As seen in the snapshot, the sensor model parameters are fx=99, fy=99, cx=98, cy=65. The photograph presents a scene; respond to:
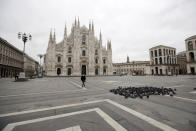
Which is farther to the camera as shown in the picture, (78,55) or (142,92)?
(78,55)

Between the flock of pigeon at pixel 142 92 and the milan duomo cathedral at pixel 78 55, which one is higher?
the milan duomo cathedral at pixel 78 55

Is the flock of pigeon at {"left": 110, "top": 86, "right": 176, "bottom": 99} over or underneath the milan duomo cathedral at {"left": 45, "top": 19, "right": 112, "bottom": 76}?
underneath

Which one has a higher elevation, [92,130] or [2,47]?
[2,47]

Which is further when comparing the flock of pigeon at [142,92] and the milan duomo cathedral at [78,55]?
the milan duomo cathedral at [78,55]

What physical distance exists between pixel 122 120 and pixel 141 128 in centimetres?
56

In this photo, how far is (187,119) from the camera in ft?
9.24

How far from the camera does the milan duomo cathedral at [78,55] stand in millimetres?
40875

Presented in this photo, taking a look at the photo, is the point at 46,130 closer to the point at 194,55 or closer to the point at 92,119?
the point at 92,119

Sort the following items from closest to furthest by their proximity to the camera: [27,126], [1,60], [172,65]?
[27,126] → [1,60] → [172,65]

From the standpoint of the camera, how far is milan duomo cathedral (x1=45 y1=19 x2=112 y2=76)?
40875mm

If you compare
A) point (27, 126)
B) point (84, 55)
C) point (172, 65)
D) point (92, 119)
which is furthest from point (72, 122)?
point (172, 65)

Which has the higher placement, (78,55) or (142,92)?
(78,55)

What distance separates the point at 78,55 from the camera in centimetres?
4331

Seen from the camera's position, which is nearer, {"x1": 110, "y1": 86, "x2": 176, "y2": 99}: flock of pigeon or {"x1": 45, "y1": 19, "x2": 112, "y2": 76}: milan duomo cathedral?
{"x1": 110, "y1": 86, "x2": 176, "y2": 99}: flock of pigeon
